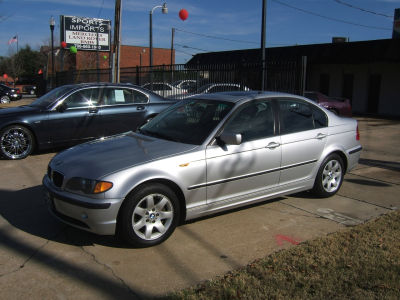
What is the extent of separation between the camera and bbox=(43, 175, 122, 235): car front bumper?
150 inches

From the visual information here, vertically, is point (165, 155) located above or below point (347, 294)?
above

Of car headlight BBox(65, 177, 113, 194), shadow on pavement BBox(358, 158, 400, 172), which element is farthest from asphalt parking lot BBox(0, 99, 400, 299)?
shadow on pavement BBox(358, 158, 400, 172)

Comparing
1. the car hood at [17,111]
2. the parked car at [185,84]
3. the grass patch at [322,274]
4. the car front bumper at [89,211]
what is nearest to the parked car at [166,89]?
the parked car at [185,84]

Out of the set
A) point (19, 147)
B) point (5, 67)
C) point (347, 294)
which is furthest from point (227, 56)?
point (5, 67)

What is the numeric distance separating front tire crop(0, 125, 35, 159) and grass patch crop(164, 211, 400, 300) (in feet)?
20.6

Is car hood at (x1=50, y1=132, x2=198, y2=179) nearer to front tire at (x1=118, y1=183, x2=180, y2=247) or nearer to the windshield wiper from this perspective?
the windshield wiper

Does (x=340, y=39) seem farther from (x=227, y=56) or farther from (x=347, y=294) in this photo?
(x=347, y=294)

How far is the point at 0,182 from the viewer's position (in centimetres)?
663

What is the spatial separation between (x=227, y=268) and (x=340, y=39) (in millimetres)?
26078

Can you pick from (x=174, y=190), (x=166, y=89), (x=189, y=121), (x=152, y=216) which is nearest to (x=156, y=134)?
(x=189, y=121)

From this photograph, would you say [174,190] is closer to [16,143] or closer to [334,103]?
[16,143]

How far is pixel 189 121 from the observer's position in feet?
16.3

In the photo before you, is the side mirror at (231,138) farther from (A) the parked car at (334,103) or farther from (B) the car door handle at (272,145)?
(A) the parked car at (334,103)

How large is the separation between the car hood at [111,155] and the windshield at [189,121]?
7.2 inches
